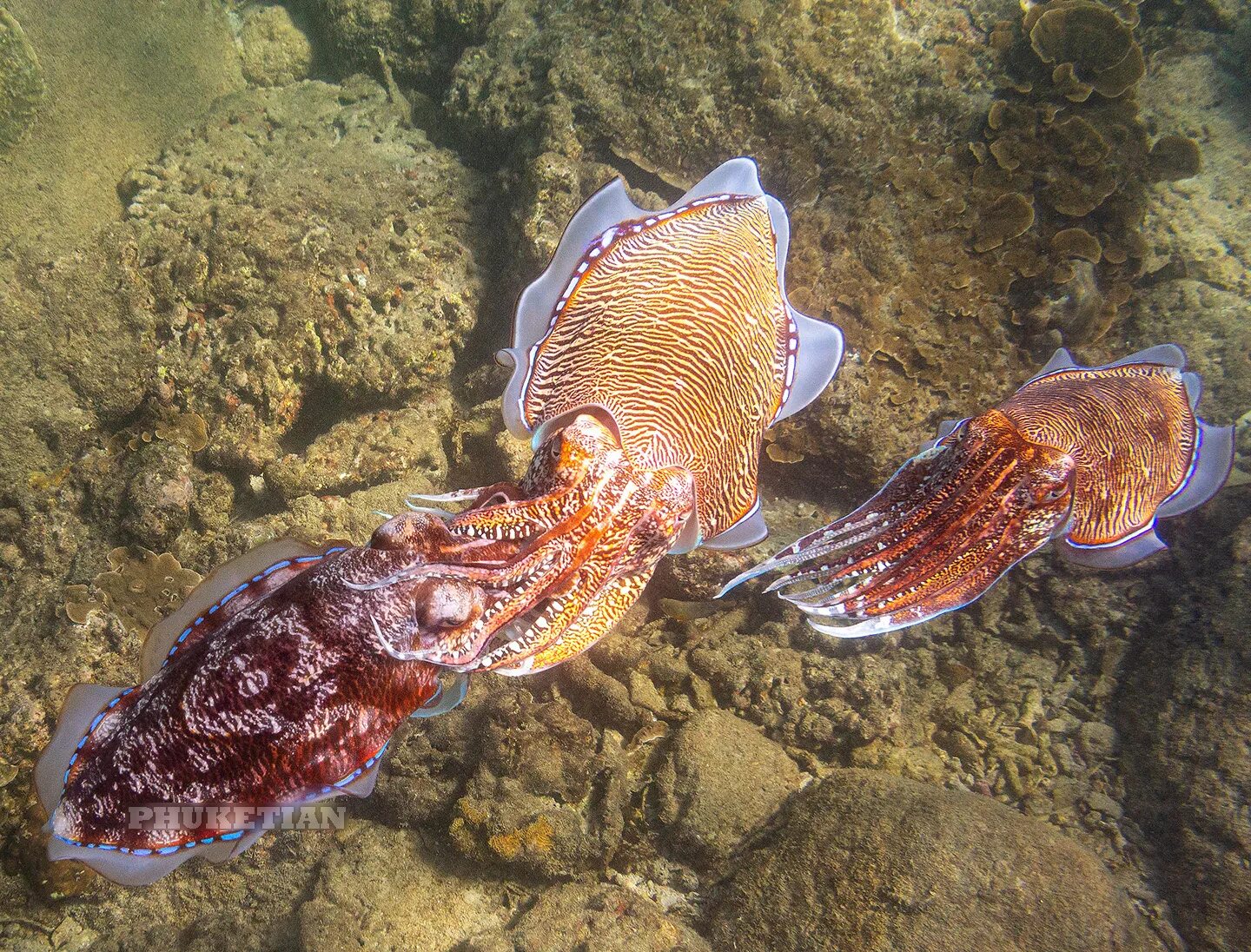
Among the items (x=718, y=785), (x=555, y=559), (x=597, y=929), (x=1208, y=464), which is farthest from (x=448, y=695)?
(x=1208, y=464)

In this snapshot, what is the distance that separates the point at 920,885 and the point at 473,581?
10.4ft

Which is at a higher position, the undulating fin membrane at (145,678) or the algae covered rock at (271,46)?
the algae covered rock at (271,46)

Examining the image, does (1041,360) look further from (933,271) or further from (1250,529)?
(1250,529)

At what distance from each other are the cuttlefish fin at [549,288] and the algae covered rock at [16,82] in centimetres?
734

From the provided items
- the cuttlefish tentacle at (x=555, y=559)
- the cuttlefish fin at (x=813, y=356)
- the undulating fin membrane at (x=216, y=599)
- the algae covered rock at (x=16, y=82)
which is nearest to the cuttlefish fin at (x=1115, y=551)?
the cuttlefish fin at (x=813, y=356)

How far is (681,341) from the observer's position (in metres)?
1.97

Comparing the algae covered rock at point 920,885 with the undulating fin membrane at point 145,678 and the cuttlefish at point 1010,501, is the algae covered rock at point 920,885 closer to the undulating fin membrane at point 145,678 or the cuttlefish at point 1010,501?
the cuttlefish at point 1010,501

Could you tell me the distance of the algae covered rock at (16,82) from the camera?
5781 mm

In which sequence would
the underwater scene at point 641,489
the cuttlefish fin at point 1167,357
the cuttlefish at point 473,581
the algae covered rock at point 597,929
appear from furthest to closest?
the algae covered rock at point 597,929, the cuttlefish fin at point 1167,357, the underwater scene at point 641,489, the cuttlefish at point 473,581

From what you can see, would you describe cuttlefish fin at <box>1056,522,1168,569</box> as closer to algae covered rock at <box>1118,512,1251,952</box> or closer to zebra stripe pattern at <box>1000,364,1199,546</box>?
zebra stripe pattern at <box>1000,364,1199,546</box>

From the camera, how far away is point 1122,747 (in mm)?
4180

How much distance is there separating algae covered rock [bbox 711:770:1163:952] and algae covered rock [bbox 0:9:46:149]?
9.41 m

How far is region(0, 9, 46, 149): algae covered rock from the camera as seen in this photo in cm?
578

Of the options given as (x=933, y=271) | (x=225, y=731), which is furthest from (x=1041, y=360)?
(x=225, y=731)
